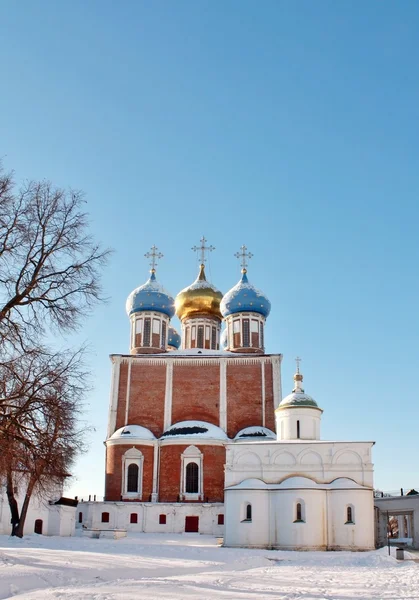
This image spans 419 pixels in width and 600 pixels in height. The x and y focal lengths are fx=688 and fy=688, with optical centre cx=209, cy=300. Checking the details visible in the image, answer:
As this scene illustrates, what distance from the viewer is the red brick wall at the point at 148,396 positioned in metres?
40.3

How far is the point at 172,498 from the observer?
37.5 meters

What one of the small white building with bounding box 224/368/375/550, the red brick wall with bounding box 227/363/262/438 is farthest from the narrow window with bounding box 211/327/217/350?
the small white building with bounding box 224/368/375/550

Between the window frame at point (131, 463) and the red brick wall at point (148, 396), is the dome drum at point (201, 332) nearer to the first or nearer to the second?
the red brick wall at point (148, 396)

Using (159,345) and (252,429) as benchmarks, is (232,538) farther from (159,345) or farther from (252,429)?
(159,345)

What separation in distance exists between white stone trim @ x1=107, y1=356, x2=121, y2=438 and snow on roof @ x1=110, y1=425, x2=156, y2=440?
0.71 metres

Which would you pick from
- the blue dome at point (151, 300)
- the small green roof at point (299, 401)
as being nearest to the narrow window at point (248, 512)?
the small green roof at point (299, 401)

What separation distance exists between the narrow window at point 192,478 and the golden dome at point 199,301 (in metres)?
12.8

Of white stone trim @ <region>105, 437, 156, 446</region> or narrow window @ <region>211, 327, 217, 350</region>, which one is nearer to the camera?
white stone trim @ <region>105, 437, 156, 446</region>

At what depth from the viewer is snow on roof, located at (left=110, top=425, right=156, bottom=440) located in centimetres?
3837

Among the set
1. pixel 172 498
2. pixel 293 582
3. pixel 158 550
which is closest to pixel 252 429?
pixel 172 498

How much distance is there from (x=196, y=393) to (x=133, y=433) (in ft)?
15.3

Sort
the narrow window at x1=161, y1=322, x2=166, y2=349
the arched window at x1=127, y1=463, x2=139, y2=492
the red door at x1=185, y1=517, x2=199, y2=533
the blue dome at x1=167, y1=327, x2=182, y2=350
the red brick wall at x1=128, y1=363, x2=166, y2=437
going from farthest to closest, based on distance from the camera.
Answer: the blue dome at x1=167, y1=327, x2=182, y2=350 → the narrow window at x1=161, y1=322, x2=166, y2=349 → the red brick wall at x1=128, y1=363, x2=166, y2=437 → the arched window at x1=127, y1=463, x2=139, y2=492 → the red door at x1=185, y1=517, x2=199, y2=533

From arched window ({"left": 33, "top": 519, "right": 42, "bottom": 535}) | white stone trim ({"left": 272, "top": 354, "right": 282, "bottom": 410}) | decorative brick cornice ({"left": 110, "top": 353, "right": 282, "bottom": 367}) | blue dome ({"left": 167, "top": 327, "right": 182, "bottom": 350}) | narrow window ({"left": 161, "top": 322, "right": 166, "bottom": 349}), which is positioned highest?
blue dome ({"left": 167, "top": 327, "right": 182, "bottom": 350})

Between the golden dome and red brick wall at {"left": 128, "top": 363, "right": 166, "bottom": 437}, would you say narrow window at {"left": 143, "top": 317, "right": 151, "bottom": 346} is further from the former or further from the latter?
the golden dome
